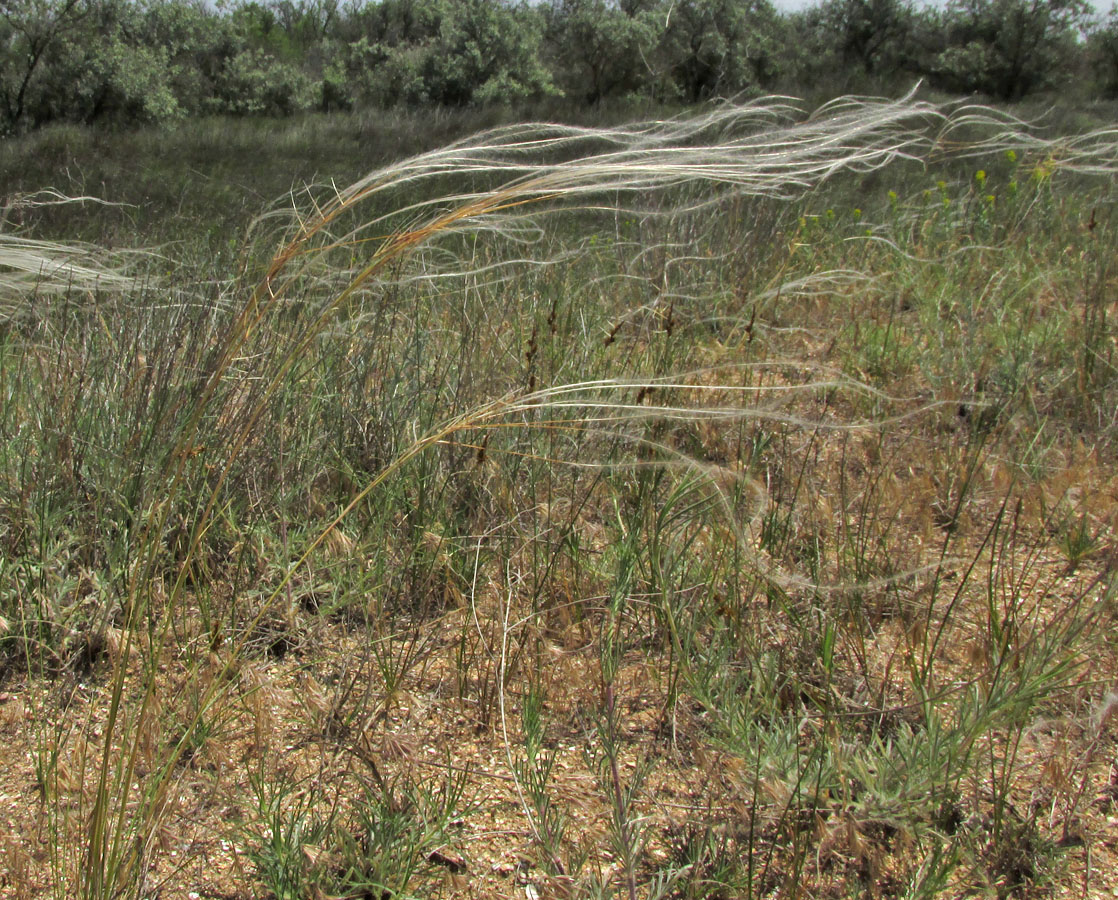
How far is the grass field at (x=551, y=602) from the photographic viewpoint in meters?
1.17

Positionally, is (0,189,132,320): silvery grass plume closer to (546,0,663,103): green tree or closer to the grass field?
the grass field

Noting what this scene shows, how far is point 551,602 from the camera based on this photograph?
1786 mm

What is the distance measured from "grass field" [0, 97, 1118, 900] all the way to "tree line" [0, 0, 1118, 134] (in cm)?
937

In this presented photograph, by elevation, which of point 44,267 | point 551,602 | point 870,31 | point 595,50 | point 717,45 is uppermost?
point 870,31

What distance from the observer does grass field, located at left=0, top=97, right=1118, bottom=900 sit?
1170 mm

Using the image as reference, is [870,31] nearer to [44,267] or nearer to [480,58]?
[480,58]

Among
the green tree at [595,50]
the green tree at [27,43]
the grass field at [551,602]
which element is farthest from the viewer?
the green tree at [27,43]

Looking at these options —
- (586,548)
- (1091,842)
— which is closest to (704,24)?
(586,548)

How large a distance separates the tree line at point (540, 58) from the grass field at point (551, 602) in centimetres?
937

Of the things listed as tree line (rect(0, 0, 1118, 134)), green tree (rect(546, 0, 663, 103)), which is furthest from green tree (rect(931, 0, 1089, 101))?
green tree (rect(546, 0, 663, 103))

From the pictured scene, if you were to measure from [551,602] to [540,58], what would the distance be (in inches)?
535

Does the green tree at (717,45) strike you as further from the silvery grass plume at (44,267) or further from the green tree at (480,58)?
the silvery grass plume at (44,267)

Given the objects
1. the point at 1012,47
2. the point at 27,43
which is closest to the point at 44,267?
the point at 27,43

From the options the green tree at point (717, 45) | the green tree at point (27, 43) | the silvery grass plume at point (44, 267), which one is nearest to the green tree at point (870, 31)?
the green tree at point (717, 45)
